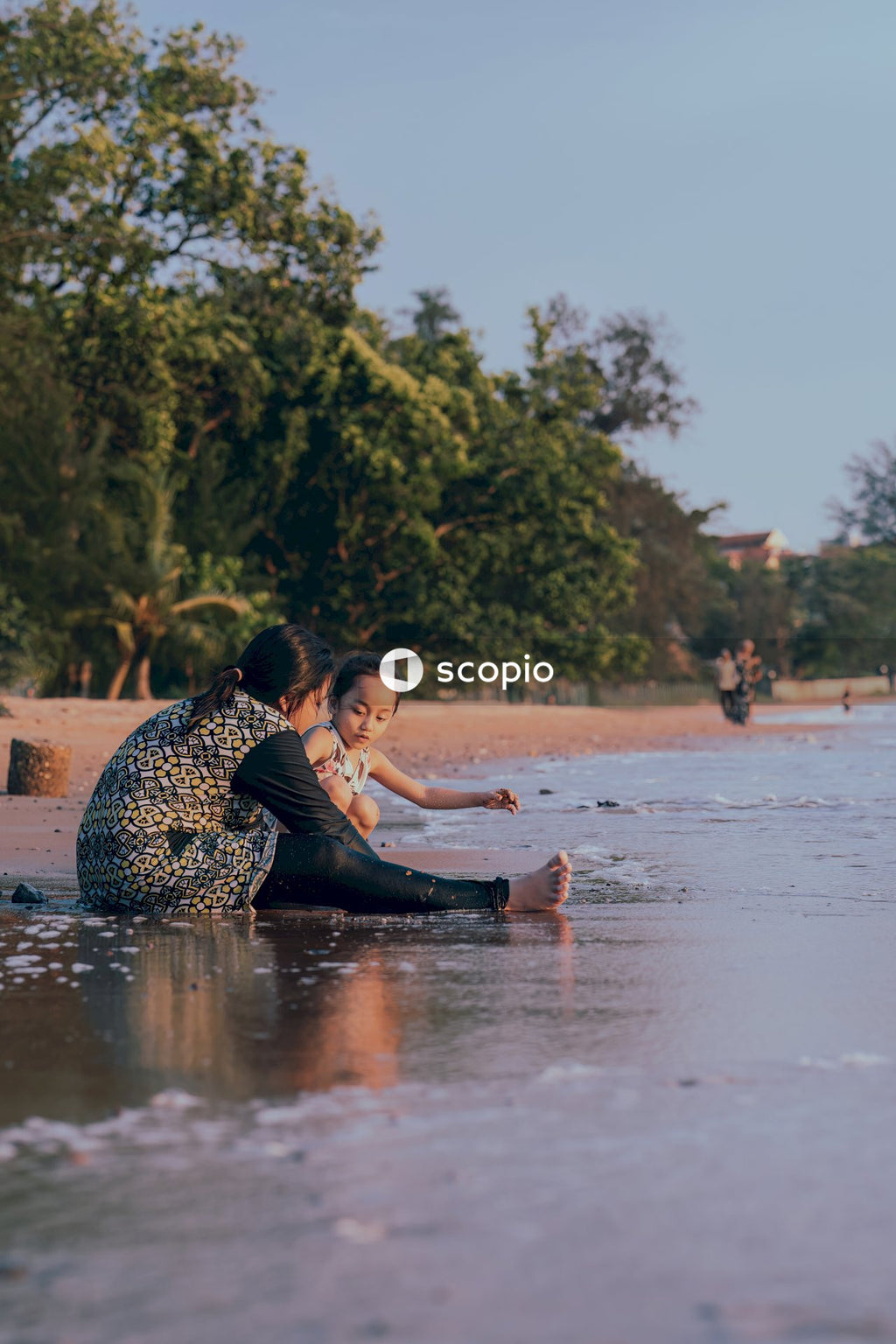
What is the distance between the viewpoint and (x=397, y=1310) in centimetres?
224

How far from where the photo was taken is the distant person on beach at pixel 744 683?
32.3 m

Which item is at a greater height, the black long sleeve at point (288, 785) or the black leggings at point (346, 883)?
the black long sleeve at point (288, 785)

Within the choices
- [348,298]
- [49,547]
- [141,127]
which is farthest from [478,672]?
[141,127]

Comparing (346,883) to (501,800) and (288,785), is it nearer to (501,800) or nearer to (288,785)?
(288,785)

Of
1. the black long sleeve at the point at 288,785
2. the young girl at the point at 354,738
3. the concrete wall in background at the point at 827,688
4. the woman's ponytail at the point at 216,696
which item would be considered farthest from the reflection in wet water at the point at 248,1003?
the concrete wall in background at the point at 827,688

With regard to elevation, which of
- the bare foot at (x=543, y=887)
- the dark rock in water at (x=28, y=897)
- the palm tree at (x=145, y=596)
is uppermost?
the palm tree at (x=145, y=596)

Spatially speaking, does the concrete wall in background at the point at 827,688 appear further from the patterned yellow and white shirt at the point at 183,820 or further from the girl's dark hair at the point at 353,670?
the patterned yellow and white shirt at the point at 183,820

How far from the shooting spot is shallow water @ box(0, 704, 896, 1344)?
7.50 ft

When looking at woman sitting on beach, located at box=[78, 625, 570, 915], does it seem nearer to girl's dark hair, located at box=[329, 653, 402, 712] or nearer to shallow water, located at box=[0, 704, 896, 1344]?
shallow water, located at box=[0, 704, 896, 1344]

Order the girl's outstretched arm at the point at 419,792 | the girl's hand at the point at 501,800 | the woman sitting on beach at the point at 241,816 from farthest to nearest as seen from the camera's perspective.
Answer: the girl's outstretched arm at the point at 419,792 → the girl's hand at the point at 501,800 → the woman sitting on beach at the point at 241,816

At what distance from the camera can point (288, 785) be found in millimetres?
5730

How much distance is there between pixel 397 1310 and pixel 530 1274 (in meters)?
0.24

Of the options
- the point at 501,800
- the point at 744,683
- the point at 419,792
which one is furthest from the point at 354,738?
the point at 744,683

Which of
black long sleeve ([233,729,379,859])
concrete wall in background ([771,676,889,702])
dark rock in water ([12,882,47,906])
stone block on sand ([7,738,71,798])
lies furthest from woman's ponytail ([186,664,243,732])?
concrete wall in background ([771,676,889,702])
